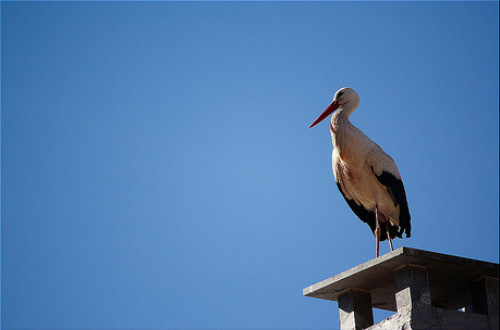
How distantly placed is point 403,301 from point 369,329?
587 mm

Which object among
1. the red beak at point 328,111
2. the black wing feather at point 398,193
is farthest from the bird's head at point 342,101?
the black wing feather at point 398,193

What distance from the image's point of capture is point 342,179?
9.62m

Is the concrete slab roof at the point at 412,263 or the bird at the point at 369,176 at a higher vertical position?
the bird at the point at 369,176

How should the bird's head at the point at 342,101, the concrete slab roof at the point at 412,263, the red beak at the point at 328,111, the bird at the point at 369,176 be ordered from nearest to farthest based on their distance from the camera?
→ the concrete slab roof at the point at 412,263
the bird at the point at 369,176
the bird's head at the point at 342,101
the red beak at the point at 328,111

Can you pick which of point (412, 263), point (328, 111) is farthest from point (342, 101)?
point (412, 263)

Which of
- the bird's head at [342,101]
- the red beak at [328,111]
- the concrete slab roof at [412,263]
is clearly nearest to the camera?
the concrete slab roof at [412,263]

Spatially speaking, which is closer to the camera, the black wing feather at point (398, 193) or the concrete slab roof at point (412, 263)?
the concrete slab roof at point (412, 263)

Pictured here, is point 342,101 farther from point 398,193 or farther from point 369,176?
point 398,193

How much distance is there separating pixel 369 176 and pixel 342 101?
1.24 metres

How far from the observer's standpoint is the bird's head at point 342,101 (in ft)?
32.5

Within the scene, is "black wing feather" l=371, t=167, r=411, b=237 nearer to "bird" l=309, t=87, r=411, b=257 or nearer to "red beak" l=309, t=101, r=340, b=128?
"bird" l=309, t=87, r=411, b=257

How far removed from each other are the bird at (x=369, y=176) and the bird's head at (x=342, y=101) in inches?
2.8

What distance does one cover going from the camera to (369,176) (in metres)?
9.30

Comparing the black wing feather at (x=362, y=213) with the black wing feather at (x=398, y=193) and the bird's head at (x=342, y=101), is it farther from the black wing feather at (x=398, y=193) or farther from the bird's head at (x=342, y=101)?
the bird's head at (x=342, y=101)
